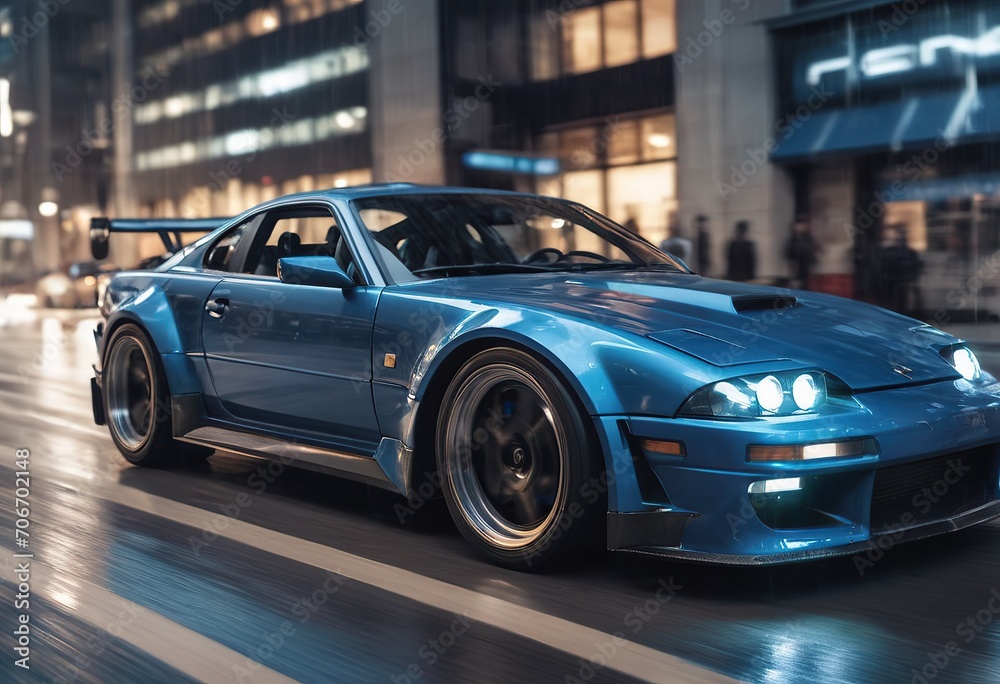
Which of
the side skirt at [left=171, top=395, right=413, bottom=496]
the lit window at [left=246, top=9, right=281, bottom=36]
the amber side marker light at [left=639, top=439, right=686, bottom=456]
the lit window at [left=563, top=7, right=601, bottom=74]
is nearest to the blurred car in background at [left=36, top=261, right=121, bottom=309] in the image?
the lit window at [left=246, top=9, right=281, bottom=36]

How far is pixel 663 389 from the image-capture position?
3.28 m

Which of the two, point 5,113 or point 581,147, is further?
point 5,113

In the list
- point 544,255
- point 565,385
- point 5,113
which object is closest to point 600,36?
point 544,255

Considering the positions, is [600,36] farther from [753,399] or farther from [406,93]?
[753,399]

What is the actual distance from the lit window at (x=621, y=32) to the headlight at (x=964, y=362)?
1531cm

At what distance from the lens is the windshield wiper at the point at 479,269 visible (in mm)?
4375

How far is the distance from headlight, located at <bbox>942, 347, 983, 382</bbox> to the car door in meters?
2.01

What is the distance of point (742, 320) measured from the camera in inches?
143

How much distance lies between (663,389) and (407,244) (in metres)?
1.58

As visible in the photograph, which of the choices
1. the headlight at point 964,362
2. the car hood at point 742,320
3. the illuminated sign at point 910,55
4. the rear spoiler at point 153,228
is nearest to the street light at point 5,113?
the illuminated sign at point 910,55

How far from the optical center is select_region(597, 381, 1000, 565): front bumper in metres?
3.17

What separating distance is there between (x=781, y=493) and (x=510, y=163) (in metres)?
18.5

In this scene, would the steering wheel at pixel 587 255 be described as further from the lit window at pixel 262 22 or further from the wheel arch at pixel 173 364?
the lit window at pixel 262 22

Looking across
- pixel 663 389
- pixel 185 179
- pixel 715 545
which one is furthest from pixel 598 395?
pixel 185 179
